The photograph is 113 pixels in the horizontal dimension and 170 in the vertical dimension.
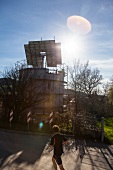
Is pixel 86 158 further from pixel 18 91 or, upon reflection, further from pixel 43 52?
pixel 43 52

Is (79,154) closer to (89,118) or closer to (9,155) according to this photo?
(9,155)

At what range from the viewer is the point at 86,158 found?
8578 mm

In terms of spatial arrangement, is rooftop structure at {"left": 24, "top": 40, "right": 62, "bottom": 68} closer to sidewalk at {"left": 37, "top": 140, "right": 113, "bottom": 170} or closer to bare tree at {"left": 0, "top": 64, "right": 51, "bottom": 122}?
bare tree at {"left": 0, "top": 64, "right": 51, "bottom": 122}

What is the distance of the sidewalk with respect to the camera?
7.50 m

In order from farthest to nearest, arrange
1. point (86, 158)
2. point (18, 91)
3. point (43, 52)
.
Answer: point (43, 52) → point (18, 91) → point (86, 158)

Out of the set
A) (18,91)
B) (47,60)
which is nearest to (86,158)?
(18,91)

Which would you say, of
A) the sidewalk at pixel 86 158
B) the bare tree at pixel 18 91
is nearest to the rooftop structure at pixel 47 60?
the bare tree at pixel 18 91

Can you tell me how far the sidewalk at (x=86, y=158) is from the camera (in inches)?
295

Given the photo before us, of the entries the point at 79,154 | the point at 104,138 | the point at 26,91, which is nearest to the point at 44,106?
the point at 26,91

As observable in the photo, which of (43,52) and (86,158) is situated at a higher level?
(43,52)

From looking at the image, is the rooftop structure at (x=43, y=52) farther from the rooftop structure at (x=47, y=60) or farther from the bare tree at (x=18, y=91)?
the bare tree at (x=18, y=91)

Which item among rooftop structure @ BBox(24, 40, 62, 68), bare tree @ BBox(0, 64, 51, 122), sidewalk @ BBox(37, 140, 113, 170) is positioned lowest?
sidewalk @ BBox(37, 140, 113, 170)

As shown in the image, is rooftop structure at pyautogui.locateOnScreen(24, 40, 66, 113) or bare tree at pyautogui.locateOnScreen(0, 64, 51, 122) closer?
bare tree at pyautogui.locateOnScreen(0, 64, 51, 122)

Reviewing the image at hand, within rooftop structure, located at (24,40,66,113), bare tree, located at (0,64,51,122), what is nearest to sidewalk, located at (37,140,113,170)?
bare tree, located at (0,64,51,122)
